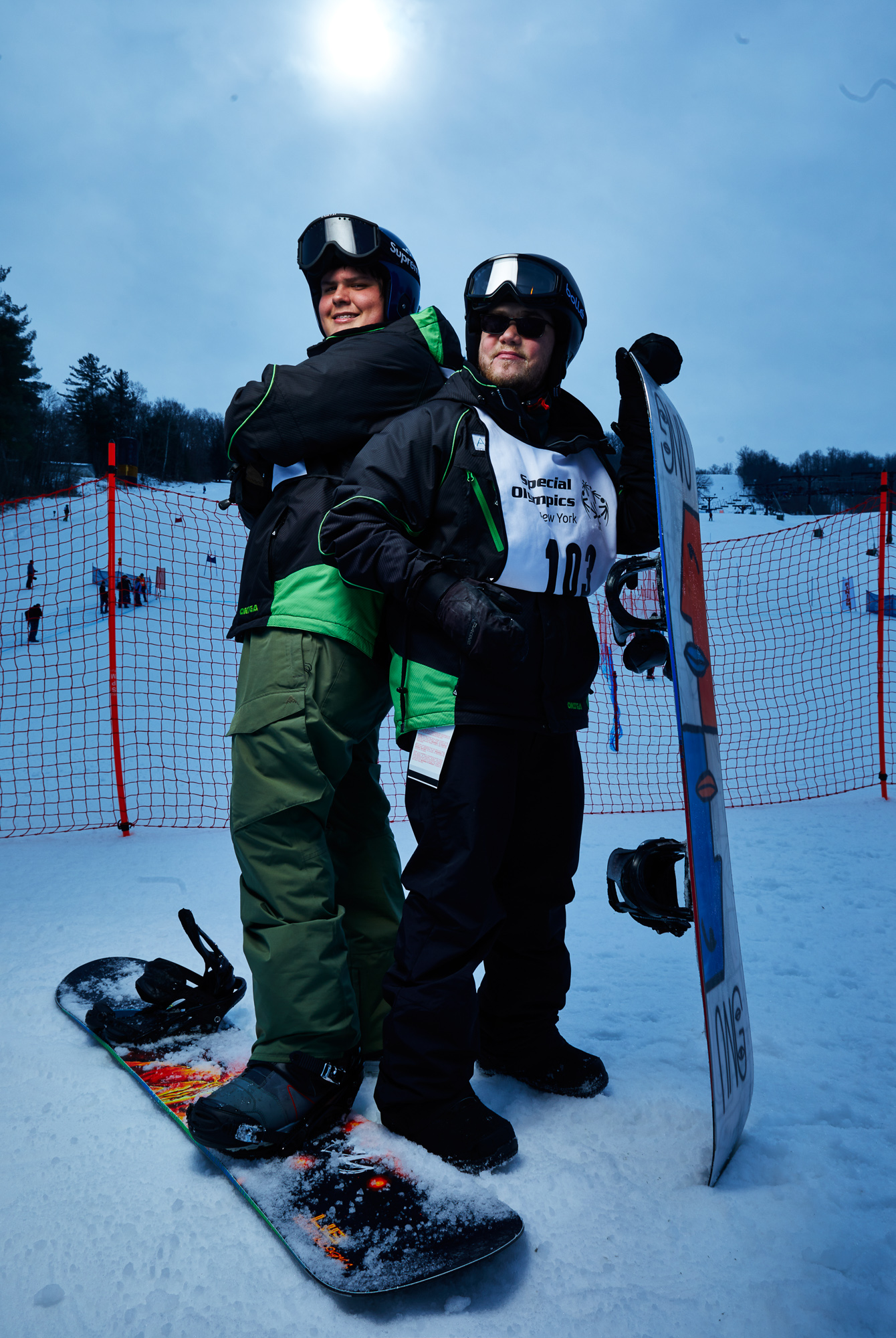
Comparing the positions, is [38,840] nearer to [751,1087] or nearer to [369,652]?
[369,652]

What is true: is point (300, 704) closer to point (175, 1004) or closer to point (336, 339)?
point (336, 339)

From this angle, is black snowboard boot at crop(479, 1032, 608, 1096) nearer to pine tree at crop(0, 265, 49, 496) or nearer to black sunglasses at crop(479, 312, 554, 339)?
black sunglasses at crop(479, 312, 554, 339)

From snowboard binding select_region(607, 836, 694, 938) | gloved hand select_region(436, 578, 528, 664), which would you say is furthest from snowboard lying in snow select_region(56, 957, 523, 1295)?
gloved hand select_region(436, 578, 528, 664)

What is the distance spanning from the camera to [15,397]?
100 ft

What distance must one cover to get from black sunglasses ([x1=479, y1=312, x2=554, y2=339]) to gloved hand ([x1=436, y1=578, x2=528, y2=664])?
2.18ft

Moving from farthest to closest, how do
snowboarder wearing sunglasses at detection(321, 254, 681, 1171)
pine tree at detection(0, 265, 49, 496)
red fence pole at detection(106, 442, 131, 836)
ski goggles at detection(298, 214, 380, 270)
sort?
pine tree at detection(0, 265, 49, 496) < red fence pole at detection(106, 442, 131, 836) < ski goggles at detection(298, 214, 380, 270) < snowboarder wearing sunglasses at detection(321, 254, 681, 1171)

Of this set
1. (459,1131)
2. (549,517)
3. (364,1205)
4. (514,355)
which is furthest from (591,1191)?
(514,355)

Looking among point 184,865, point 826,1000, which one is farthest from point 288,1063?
point 184,865

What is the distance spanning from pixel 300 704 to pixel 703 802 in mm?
810

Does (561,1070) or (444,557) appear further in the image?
(561,1070)

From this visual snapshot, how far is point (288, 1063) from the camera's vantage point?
5.07ft

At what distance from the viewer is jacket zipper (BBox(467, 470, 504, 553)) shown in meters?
1.57

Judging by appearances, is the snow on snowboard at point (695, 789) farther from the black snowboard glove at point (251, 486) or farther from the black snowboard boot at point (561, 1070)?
the black snowboard glove at point (251, 486)

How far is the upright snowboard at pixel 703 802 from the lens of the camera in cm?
138
